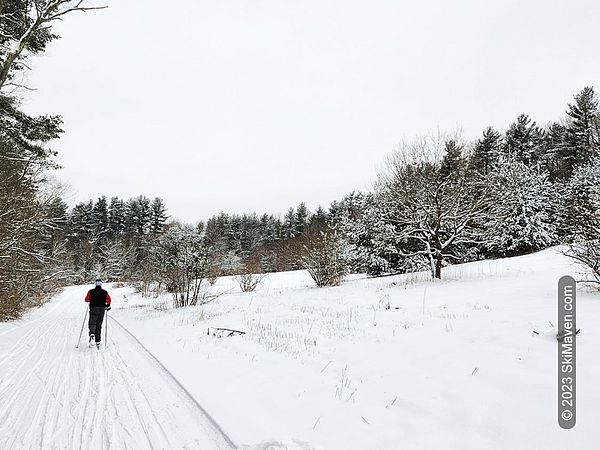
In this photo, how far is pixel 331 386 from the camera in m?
4.80

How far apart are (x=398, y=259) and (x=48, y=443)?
76.0ft

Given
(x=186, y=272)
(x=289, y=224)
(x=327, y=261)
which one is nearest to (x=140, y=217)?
(x=289, y=224)

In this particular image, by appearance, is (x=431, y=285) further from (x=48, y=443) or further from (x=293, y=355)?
(x=48, y=443)

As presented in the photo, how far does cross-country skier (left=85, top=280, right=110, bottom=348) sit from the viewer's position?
9188mm

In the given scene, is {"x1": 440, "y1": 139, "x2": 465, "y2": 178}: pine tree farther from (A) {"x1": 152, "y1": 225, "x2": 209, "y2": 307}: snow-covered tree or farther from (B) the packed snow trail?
(B) the packed snow trail

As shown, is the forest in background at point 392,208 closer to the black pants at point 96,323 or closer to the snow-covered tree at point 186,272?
the snow-covered tree at point 186,272

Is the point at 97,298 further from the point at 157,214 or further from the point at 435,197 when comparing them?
the point at 157,214

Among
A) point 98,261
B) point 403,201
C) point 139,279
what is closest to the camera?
point 403,201

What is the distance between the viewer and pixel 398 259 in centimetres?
2455

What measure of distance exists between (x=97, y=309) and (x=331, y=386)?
790 centimetres

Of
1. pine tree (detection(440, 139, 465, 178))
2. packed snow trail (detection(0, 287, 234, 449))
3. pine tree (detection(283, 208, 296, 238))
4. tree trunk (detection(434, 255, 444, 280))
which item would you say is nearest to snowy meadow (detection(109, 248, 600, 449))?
packed snow trail (detection(0, 287, 234, 449))

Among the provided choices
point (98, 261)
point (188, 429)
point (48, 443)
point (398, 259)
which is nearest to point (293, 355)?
point (188, 429)

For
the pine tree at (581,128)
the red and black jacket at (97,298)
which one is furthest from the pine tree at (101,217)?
the pine tree at (581,128)

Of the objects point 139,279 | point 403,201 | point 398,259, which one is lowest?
point 139,279
